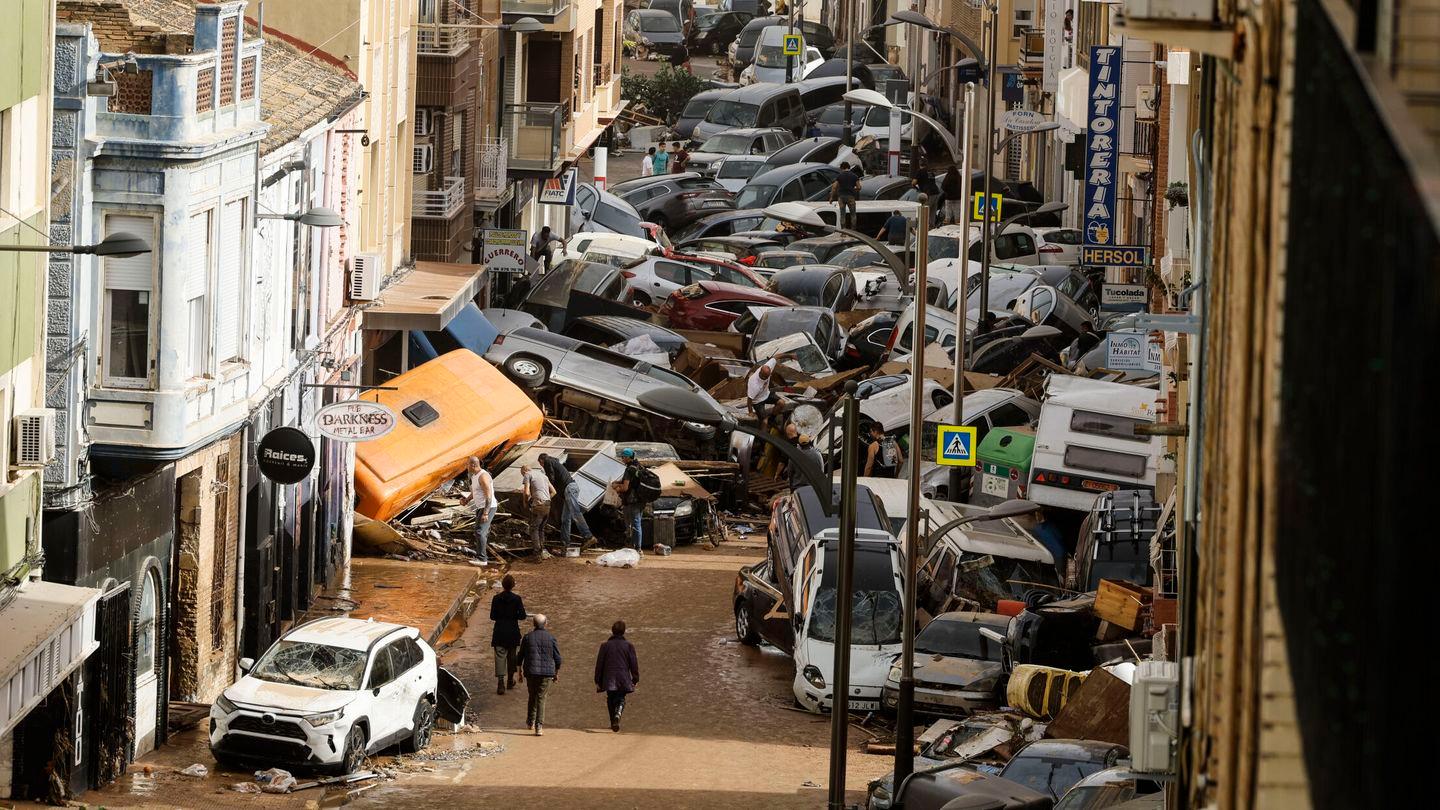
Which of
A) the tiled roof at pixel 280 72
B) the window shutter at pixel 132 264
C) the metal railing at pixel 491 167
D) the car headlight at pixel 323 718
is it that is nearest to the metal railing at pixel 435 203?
the metal railing at pixel 491 167

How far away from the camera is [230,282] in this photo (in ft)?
73.3

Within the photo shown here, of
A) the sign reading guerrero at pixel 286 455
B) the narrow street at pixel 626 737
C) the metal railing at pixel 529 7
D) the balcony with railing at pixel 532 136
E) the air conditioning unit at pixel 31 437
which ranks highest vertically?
Answer: the metal railing at pixel 529 7

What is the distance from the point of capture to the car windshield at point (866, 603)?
23.7m

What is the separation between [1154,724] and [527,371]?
24.8 metres

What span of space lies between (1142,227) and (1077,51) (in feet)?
27.5

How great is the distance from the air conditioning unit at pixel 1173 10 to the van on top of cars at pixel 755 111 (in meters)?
64.3

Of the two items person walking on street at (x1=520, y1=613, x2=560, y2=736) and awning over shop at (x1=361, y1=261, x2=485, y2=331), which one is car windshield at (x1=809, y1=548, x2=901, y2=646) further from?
awning over shop at (x1=361, y1=261, x2=485, y2=331)

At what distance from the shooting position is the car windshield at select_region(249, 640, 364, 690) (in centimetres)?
2053

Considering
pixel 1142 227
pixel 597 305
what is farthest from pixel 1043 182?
pixel 1142 227

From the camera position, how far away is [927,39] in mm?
83688

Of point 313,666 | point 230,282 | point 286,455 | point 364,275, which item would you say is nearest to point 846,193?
point 364,275

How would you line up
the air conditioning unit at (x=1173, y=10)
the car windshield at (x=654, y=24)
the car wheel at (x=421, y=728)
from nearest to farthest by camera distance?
the air conditioning unit at (x=1173, y=10) → the car wheel at (x=421, y=728) → the car windshield at (x=654, y=24)

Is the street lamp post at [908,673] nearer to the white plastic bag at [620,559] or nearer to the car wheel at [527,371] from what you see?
the white plastic bag at [620,559]

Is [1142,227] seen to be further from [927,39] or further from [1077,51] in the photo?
[927,39]
